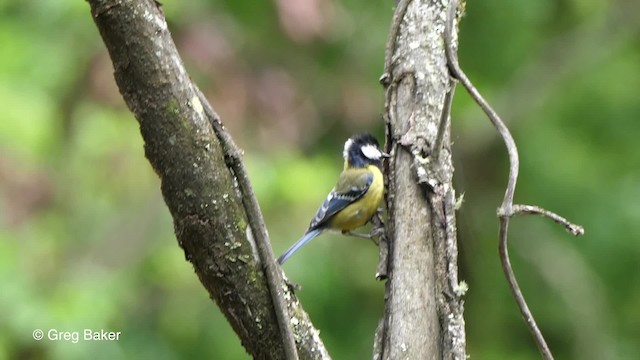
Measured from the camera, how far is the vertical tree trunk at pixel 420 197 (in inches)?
85.0

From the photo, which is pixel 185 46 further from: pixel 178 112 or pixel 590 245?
pixel 178 112

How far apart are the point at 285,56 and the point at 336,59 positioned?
34 centimetres

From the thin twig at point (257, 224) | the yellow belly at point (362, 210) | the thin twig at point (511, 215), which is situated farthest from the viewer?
the yellow belly at point (362, 210)

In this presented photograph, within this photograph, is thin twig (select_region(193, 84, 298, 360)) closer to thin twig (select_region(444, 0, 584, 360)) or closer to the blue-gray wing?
thin twig (select_region(444, 0, 584, 360))

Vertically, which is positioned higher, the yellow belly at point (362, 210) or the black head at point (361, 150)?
the black head at point (361, 150)

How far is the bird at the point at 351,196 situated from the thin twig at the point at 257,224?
1.55 m

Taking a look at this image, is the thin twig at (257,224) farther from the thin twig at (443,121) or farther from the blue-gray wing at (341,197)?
the blue-gray wing at (341,197)

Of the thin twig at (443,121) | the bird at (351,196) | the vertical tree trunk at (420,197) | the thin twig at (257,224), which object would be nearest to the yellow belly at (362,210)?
the bird at (351,196)

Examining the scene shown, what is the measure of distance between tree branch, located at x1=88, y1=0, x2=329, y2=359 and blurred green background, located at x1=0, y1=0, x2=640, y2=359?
2146mm

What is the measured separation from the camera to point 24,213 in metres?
4.46

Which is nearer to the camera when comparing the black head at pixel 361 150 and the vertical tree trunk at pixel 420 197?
the vertical tree trunk at pixel 420 197

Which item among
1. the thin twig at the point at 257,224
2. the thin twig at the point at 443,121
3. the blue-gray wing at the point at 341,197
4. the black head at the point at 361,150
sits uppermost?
the black head at the point at 361,150

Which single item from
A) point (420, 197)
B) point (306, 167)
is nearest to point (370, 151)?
point (306, 167)

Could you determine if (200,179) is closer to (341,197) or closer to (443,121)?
(443,121)
